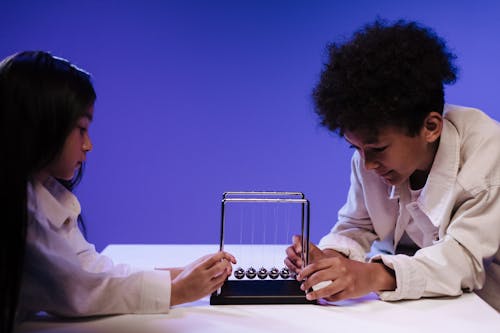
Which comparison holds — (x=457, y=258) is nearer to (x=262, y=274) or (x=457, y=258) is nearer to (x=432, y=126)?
(x=432, y=126)

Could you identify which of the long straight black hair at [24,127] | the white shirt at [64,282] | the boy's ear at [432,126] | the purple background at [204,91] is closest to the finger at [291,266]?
the white shirt at [64,282]

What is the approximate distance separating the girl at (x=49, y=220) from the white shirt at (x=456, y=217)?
1.25 feet

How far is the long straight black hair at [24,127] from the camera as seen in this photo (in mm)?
699

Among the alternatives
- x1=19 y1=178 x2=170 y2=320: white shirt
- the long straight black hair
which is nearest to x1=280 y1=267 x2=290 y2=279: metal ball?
x1=19 y1=178 x2=170 y2=320: white shirt

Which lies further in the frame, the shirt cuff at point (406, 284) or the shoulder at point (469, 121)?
the shoulder at point (469, 121)

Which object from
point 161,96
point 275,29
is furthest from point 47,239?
point 275,29

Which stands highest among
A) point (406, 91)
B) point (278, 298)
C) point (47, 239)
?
point (406, 91)

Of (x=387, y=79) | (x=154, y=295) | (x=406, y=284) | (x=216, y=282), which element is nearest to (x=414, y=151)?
(x=387, y=79)

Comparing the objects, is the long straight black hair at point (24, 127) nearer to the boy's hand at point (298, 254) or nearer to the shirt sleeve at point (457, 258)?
the boy's hand at point (298, 254)

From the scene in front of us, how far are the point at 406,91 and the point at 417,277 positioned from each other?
369 mm

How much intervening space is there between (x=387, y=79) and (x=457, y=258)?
0.38 m

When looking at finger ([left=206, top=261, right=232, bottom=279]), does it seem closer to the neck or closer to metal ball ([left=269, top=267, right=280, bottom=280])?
metal ball ([left=269, top=267, right=280, bottom=280])

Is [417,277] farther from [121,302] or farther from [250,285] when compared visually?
[121,302]

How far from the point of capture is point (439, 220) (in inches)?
39.9
